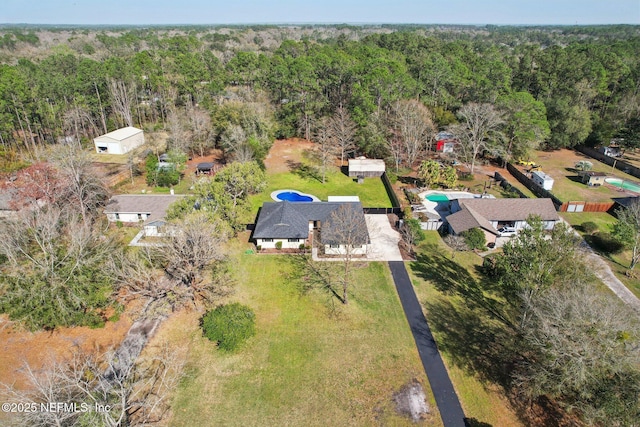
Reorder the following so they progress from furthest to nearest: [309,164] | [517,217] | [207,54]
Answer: [207,54] < [309,164] < [517,217]

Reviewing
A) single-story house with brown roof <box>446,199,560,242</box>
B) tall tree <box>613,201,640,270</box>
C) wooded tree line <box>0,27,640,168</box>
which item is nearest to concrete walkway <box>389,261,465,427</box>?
single-story house with brown roof <box>446,199,560,242</box>

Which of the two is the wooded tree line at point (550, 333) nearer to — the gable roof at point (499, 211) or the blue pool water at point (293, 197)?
the gable roof at point (499, 211)

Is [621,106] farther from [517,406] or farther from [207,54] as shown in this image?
[207,54]

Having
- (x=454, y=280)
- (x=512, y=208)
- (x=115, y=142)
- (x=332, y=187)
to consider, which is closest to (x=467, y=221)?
(x=512, y=208)

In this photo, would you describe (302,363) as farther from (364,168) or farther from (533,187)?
(533,187)

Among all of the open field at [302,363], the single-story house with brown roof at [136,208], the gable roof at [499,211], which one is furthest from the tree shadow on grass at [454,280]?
the single-story house with brown roof at [136,208]

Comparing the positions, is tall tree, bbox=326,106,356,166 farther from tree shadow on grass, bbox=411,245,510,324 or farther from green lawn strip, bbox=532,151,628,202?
green lawn strip, bbox=532,151,628,202

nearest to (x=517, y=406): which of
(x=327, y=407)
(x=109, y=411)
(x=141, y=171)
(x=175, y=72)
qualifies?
(x=327, y=407)
